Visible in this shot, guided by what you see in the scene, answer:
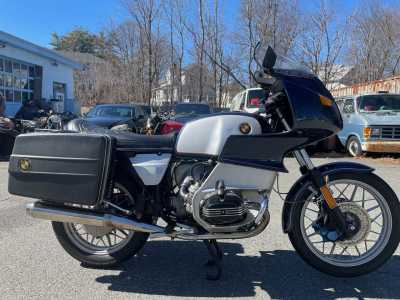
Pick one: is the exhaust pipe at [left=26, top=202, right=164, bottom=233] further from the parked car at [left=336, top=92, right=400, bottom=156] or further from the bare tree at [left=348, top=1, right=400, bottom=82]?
the bare tree at [left=348, top=1, right=400, bottom=82]

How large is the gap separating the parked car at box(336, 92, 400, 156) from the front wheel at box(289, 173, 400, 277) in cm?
720

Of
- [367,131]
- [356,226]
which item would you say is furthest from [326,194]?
[367,131]

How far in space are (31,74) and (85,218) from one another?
64.2 ft

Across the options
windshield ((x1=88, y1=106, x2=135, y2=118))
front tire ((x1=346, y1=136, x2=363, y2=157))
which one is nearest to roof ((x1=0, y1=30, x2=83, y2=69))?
windshield ((x1=88, y1=106, x2=135, y2=118))

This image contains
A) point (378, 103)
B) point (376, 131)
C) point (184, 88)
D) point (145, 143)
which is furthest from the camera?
point (184, 88)

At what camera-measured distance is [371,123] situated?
31.6ft

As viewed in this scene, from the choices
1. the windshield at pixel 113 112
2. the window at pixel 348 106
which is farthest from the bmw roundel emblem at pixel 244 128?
the windshield at pixel 113 112

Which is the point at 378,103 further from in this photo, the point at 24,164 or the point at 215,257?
the point at 24,164

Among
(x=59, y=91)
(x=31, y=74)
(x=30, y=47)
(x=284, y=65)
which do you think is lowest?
(x=284, y=65)

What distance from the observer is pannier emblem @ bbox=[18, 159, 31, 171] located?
284cm

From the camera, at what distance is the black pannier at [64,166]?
274cm

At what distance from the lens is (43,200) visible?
2.96m

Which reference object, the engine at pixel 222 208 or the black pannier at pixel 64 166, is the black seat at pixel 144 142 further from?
the engine at pixel 222 208

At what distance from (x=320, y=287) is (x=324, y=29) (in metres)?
22.4
